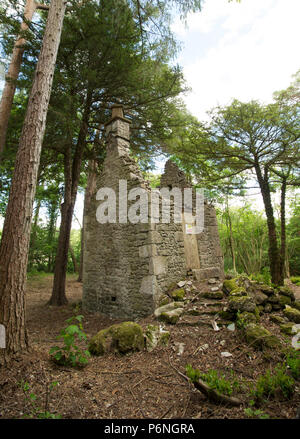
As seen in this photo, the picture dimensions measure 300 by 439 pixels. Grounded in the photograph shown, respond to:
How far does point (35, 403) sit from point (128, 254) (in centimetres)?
386

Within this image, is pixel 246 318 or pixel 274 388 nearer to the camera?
pixel 274 388

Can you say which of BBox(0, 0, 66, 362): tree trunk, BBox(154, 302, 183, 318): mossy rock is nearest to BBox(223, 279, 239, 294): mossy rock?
BBox(154, 302, 183, 318): mossy rock

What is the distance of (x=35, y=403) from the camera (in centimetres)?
215

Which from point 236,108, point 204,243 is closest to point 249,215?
point 204,243

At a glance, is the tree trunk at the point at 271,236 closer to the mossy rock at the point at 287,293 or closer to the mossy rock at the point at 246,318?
the mossy rock at the point at 287,293

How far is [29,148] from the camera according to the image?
3279 millimetres

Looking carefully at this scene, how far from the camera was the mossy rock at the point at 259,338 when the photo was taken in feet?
9.98

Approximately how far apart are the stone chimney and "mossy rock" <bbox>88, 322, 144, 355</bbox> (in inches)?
222

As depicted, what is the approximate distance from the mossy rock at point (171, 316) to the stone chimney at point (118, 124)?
542 centimetres

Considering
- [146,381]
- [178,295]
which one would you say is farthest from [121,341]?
[178,295]

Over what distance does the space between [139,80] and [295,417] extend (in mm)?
7951

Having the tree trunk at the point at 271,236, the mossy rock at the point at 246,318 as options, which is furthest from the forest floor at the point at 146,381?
the tree trunk at the point at 271,236

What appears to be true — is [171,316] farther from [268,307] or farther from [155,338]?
[268,307]

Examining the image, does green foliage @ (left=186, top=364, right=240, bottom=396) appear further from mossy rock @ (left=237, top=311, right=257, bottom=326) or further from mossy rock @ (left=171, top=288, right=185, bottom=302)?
mossy rock @ (left=171, top=288, right=185, bottom=302)
